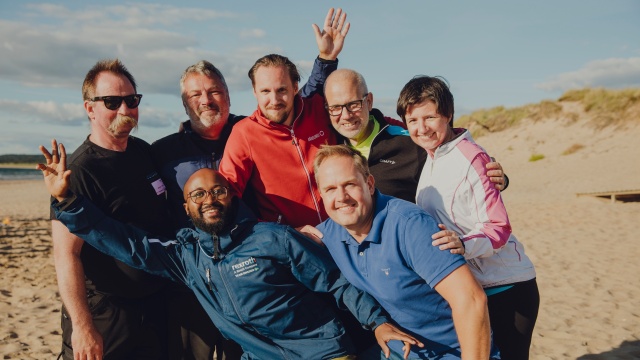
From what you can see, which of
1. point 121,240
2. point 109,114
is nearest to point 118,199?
point 121,240

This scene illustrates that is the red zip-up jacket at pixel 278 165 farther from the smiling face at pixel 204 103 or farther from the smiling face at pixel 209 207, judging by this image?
the smiling face at pixel 209 207

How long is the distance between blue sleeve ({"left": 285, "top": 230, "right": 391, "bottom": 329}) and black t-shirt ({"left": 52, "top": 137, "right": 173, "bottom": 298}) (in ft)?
4.54

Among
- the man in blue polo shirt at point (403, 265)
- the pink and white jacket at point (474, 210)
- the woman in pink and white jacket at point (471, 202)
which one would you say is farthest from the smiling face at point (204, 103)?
the pink and white jacket at point (474, 210)

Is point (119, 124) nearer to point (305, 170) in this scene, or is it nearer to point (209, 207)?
point (209, 207)

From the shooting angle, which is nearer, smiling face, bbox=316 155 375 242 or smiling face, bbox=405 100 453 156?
smiling face, bbox=316 155 375 242

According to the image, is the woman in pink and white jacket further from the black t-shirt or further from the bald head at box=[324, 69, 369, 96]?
the black t-shirt

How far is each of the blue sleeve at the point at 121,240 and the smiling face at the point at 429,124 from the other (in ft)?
6.74

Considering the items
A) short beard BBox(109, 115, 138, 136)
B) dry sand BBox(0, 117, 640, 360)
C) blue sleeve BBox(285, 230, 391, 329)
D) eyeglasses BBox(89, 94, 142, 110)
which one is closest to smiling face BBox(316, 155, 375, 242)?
blue sleeve BBox(285, 230, 391, 329)

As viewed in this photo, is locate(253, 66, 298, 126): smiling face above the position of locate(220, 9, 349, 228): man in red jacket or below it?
above

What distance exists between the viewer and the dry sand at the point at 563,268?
8.10 metres

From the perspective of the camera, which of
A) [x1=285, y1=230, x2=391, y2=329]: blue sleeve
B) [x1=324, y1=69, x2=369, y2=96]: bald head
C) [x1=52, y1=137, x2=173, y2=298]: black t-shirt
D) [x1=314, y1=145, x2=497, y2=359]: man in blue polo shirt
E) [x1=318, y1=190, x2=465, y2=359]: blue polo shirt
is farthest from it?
[x1=324, y1=69, x2=369, y2=96]: bald head

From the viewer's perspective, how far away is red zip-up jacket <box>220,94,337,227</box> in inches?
179

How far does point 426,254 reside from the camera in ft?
10.8

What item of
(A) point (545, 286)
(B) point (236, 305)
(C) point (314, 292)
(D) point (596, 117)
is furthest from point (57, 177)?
(D) point (596, 117)
